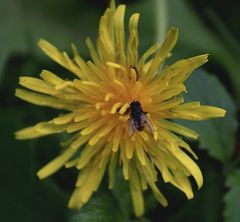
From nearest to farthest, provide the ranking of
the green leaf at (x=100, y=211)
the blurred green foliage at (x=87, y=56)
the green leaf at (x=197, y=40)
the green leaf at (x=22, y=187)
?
the green leaf at (x=100, y=211)
the blurred green foliage at (x=87, y=56)
the green leaf at (x=22, y=187)
the green leaf at (x=197, y=40)

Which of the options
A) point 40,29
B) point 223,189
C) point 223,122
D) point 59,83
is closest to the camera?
point 59,83

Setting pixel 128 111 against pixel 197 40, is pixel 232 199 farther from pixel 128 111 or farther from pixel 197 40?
pixel 197 40

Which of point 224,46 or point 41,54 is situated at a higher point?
point 41,54

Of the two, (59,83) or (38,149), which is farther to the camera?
A: (38,149)

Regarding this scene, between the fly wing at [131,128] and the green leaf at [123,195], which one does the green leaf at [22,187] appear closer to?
the green leaf at [123,195]

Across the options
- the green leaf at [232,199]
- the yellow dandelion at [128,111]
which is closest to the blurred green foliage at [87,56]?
the green leaf at [232,199]

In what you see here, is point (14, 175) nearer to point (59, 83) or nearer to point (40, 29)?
point (59, 83)

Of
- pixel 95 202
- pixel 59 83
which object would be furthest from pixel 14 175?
pixel 59 83
